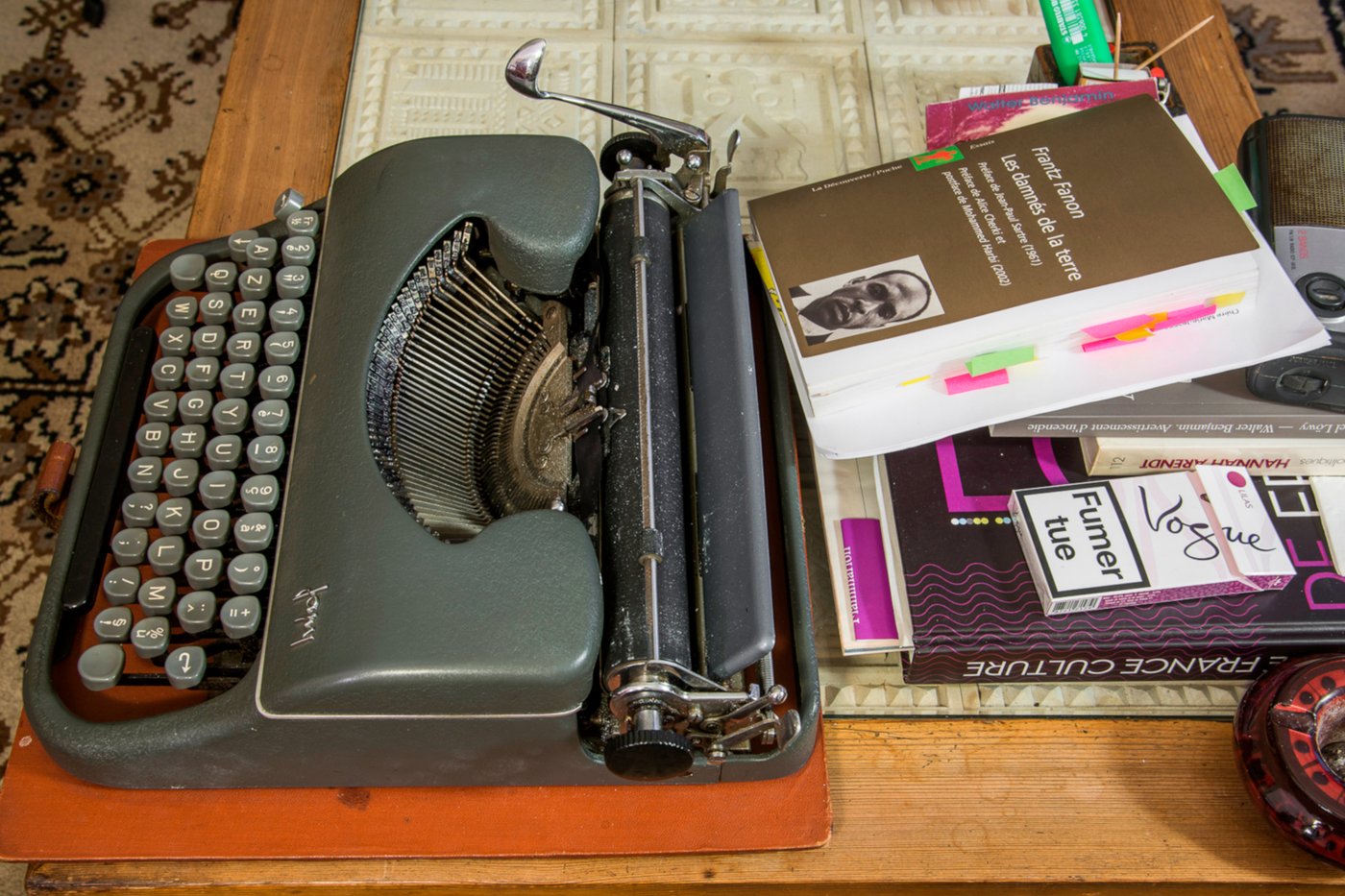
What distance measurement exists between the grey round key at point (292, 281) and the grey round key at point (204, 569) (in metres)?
0.23

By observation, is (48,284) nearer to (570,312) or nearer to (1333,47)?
(570,312)

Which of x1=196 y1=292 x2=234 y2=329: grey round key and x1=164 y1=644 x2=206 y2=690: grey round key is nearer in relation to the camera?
x1=164 y1=644 x2=206 y2=690: grey round key

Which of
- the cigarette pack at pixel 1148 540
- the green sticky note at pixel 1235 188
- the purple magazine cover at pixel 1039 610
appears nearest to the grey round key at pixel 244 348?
the purple magazine cover at pixel 1039 610

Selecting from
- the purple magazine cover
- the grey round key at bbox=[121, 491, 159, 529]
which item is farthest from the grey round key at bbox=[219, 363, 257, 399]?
the purple magazine cover

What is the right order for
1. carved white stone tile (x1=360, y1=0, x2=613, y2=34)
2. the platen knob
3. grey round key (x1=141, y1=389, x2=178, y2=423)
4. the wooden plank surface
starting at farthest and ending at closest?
carved white stone tile (x1=360, y1=0, x2=613, y2=34), the wooden plank surface, grey round key (x1=141, y1=389, x2=178, y2=423), the platen knob

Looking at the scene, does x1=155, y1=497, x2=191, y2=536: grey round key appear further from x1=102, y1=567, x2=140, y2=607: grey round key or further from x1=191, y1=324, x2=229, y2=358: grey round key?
x1=191, y1=324, x2=229, y2=358: grey round key

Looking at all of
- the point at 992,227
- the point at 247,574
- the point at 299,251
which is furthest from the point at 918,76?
the point at 247,574

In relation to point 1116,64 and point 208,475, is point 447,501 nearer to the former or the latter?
point 208,475

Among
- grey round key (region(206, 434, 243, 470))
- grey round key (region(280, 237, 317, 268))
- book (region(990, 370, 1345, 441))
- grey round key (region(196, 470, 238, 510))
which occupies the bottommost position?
grey round key (region(196, 470, 238, 510))

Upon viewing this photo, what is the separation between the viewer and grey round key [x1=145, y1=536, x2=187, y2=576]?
84cm

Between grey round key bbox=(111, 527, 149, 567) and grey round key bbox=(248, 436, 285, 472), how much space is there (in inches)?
4.2

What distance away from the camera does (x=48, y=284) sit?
179cm

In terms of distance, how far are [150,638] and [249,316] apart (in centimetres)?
30

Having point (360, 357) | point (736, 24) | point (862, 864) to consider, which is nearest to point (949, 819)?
point (862, 864)
